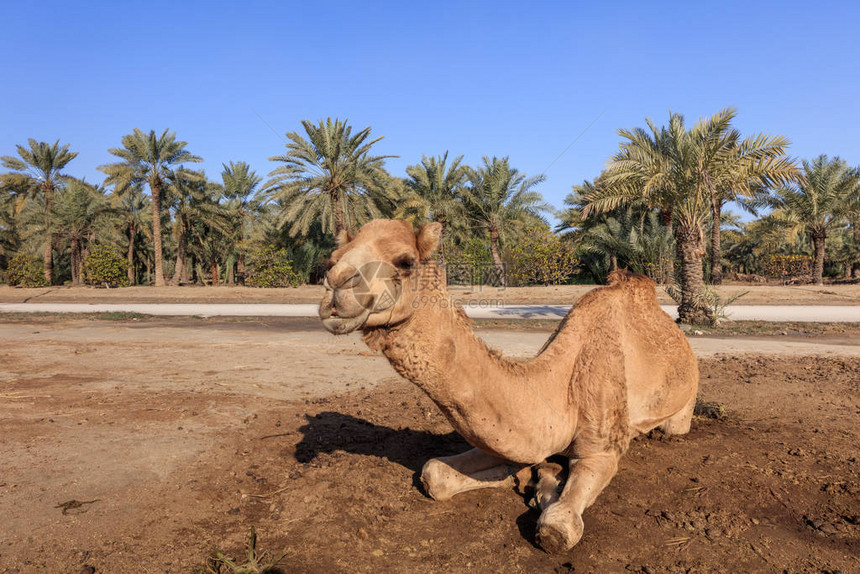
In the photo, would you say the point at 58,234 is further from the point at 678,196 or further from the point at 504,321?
the point at 678,196

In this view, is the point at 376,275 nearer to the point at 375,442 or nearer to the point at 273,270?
the point at 375,442

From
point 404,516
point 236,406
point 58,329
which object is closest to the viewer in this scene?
point 404,516

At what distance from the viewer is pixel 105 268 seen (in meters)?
43.4

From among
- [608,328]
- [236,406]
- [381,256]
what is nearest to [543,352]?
[608,328]

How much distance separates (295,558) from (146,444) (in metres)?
3.12

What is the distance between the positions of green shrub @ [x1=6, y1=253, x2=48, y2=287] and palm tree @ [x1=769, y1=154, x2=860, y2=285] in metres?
57.0

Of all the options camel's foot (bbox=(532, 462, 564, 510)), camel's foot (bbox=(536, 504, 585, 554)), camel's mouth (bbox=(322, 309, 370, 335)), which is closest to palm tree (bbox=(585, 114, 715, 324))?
camel's foot (bbox=(532, 462, 564, 510))

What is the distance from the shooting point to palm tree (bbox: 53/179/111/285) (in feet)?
151

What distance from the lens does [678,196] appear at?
17.1m

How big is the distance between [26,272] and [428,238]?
54996 mm

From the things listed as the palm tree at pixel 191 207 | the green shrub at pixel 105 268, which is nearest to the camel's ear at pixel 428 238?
the palm tree at pixel 191 207

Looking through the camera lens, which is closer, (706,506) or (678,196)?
(706,506)

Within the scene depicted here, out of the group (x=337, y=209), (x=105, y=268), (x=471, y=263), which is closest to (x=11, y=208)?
(x=105, y=268)

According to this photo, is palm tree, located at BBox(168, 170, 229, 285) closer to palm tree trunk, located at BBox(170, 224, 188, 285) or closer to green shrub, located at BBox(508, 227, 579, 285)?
palm tree trunk, located at BBox(170, 224, 188, 285)
